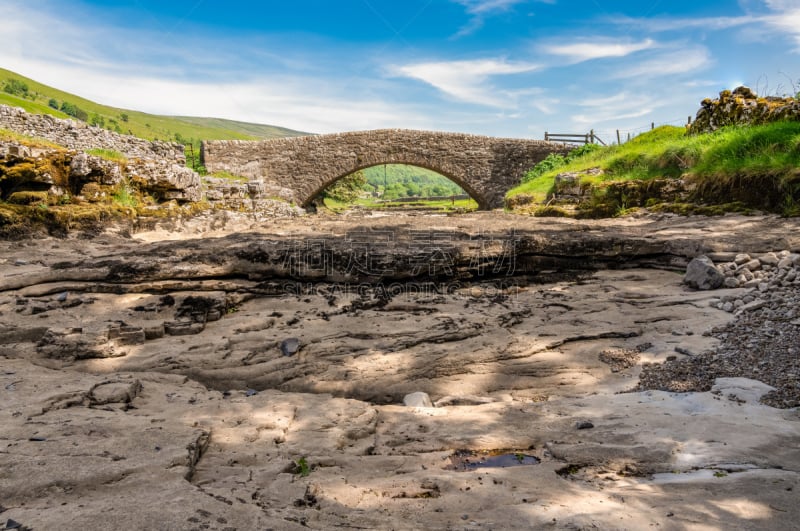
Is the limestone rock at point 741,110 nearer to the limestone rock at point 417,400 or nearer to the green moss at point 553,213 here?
the green moss at point 553,213

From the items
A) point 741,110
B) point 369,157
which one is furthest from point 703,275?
point 369,157

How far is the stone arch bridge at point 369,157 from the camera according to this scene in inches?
1011

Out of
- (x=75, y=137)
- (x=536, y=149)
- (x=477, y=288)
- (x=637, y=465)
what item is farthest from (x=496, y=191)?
(x=637, y=465)

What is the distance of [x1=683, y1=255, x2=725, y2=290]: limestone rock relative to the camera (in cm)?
584

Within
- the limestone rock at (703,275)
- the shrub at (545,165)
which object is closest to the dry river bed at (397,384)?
the limestone rock at (703,275)

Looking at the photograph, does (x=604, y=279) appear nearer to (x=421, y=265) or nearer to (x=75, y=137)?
(x=421, y=265)

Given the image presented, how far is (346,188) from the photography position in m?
38.1

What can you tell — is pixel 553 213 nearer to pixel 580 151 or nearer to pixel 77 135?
pixel 580 151

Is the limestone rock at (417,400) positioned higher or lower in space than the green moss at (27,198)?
lower

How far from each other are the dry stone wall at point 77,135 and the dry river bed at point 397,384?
12875 millimetres

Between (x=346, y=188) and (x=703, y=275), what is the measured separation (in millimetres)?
33756

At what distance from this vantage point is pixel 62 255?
7203 mm

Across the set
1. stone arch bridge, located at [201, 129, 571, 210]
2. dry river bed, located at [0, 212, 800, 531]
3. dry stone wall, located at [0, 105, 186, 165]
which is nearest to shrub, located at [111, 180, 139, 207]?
dry river bed, located at [0, 212, 800, 531]

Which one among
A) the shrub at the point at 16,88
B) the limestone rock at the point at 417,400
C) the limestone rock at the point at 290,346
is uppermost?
the shrub at the point at 16,88
